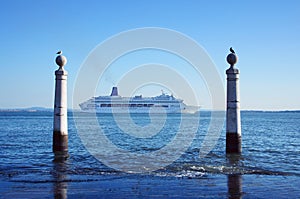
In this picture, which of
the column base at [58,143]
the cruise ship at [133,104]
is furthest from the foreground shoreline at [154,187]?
the cruise ship at [133,104]

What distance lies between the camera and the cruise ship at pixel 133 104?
137 meters

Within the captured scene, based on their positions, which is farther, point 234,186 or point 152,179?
point 152,179

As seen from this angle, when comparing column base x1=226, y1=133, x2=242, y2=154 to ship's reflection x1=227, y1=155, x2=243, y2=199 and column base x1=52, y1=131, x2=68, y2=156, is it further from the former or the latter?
column base x1=52, y1=131, x2=68, y2=156

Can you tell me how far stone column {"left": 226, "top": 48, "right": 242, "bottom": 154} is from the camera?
746 inches

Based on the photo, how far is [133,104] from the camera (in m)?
139

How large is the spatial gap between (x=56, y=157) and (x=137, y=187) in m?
8.76

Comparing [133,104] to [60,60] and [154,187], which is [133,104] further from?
[154,187]

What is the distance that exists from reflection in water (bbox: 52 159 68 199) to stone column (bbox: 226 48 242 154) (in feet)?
26.1

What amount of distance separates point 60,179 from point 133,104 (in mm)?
125377

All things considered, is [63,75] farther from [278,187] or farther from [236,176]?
[278,187]

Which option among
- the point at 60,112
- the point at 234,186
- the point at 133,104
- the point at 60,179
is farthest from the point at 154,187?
the point at 133,104

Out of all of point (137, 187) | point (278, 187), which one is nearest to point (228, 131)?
point (278, 187)

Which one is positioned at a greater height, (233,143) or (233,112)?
(233,112)

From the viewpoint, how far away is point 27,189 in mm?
12164
